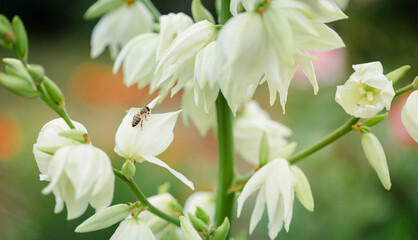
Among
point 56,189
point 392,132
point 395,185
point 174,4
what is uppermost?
point 56,189

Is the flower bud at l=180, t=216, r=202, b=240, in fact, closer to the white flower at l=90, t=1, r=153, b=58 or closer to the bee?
the bee

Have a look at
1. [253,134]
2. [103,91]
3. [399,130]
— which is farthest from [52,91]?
[103,91]

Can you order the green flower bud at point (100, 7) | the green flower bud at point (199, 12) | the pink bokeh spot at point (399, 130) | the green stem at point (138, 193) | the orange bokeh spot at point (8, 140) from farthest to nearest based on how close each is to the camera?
the orange bokeh spot at point (8, 140) → the pink bokeh spot at point (399, 130) → the green flower bud at point (100, 7) → the green flower bud at point (199, 12) → the green stem at point (138, 193)

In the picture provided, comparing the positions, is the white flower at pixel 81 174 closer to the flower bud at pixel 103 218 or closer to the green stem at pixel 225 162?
the flower bud at pixel 103 218

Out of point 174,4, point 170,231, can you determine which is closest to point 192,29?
point 170,231

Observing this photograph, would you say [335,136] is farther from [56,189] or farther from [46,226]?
[46,226]

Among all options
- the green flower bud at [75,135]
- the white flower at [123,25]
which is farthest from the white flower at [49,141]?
the white flower at [123,25]
